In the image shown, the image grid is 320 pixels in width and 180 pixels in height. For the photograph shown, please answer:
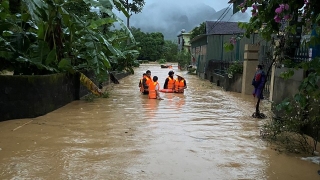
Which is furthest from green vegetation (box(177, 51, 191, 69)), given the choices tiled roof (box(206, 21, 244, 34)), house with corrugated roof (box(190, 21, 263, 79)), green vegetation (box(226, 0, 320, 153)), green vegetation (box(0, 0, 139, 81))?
green vegetation (box(226, 0, 320, 153))

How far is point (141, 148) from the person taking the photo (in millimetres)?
5547

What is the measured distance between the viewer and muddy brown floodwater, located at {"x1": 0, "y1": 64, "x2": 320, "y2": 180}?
4461 millimetres

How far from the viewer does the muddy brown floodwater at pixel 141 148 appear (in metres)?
4.46

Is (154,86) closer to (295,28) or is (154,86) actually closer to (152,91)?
(152,91)

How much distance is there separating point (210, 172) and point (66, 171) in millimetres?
1884

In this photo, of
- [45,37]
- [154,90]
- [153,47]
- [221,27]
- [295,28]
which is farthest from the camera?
[153,47]

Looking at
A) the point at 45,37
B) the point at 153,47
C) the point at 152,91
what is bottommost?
the point at 152,91

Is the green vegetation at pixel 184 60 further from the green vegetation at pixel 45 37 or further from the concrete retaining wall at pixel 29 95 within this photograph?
the concrete retaining wall at pixel 29 95

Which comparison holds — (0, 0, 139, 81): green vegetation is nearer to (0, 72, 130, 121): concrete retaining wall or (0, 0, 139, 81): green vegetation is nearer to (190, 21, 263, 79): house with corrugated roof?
(0, 72, 130, 121): concrete retaining wall

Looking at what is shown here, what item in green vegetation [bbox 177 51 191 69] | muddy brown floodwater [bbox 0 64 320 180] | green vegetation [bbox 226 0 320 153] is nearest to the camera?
green vegetation [bbox 226 0 320 153]

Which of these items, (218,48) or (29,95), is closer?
(29,95)

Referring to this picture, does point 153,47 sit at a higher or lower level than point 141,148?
higher

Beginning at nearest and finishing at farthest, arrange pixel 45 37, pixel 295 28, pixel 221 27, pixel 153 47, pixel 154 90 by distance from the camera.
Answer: pixel 295 28
pixel 45 37
pixel 154 90
pixel 221 27
pixel 153 47

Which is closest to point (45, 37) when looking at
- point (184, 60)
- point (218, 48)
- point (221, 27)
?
point (218, 48)
